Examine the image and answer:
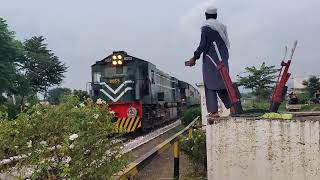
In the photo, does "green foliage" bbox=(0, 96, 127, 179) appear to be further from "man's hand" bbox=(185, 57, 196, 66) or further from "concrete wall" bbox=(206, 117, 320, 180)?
"man's hand" bbox=(185, 57, 196, 66)

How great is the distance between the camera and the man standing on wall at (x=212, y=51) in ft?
22.9

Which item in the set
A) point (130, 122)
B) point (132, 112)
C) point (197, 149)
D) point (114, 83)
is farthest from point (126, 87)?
point (197, 149)

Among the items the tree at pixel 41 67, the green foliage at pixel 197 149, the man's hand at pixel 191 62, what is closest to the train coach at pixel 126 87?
the green foliage at pixel 197 149

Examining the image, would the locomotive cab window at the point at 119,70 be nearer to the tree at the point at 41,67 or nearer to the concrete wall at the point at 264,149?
the concrete wall at the point at 264,149

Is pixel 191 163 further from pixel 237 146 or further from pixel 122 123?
pixel 122 123

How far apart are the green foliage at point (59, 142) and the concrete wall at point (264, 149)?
1.26 m

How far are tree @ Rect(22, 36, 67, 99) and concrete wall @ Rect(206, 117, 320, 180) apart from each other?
190ft

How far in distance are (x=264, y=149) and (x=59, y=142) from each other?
2.21m

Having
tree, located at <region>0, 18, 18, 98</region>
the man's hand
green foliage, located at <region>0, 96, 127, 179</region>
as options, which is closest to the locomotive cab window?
the man's hand

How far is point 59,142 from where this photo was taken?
521 centimetres

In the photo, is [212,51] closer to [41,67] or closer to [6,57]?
[6,57]

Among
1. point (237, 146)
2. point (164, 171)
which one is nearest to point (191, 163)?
point (164, 171)

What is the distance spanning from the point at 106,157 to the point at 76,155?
46cm

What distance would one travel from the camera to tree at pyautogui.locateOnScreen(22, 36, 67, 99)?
63.6 meters
